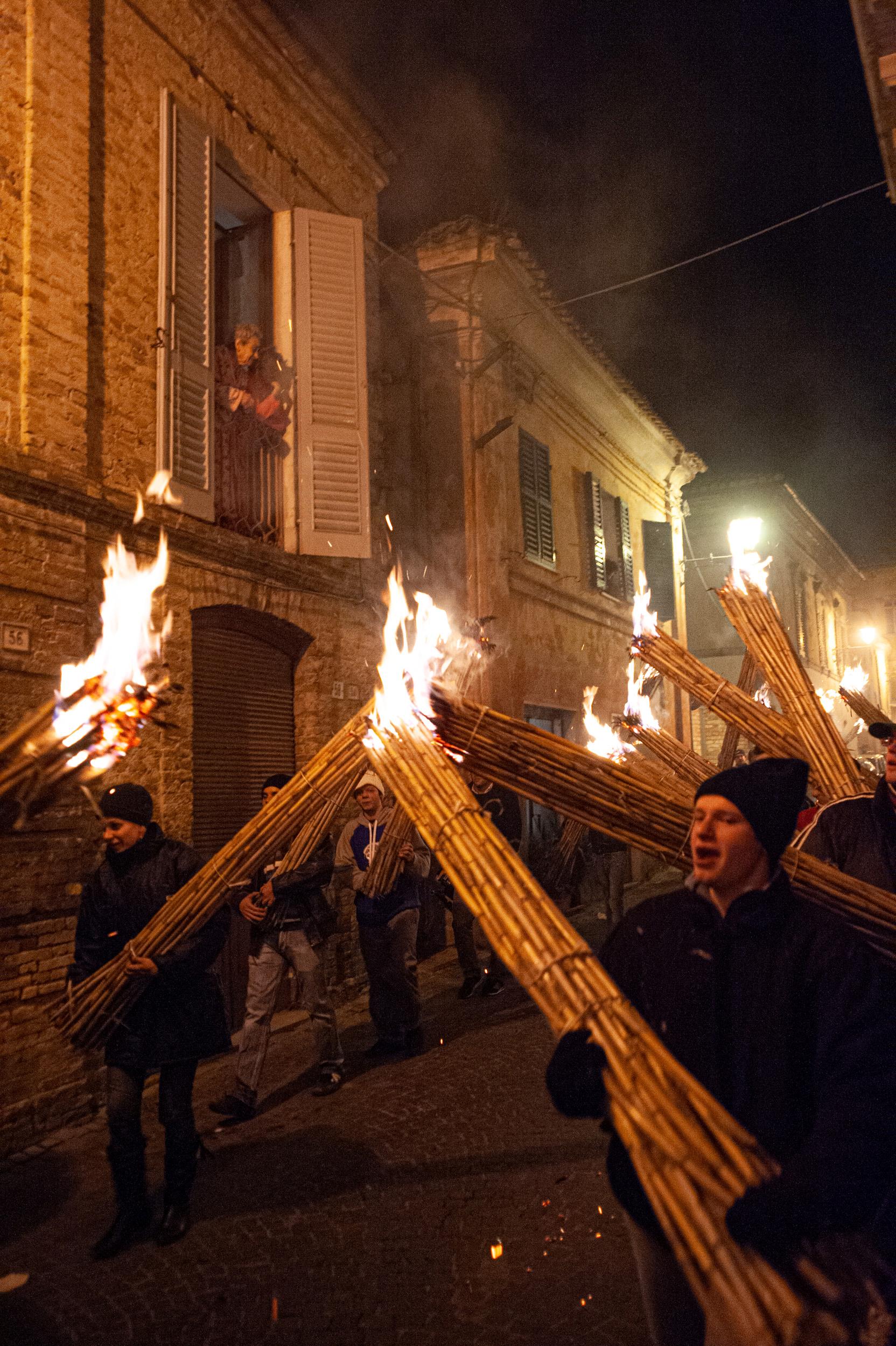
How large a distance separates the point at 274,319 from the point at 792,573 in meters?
26.5

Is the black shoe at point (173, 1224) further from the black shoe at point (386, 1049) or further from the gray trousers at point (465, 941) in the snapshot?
the gray trousers at point (465, 941)

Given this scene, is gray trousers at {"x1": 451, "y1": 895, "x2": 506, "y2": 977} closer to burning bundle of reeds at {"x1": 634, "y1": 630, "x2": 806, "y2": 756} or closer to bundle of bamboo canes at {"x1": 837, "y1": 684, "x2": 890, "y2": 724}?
burning bundle of reeds at {"x1": 634, "y1": 630, "x2": 806, "y2": 756}

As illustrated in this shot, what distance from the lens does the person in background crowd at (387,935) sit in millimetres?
6621

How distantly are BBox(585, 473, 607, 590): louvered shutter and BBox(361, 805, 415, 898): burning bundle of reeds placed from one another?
33.2 ft

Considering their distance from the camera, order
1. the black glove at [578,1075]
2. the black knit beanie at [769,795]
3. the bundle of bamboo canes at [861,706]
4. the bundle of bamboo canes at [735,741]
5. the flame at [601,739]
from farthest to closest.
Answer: the bundle of bamboo canes at [735,741] < the flame at [601,739] < the bundle of bamboo canes at [861,706] < the black knit beanie at [769,795] < the black glove at [578,1075]

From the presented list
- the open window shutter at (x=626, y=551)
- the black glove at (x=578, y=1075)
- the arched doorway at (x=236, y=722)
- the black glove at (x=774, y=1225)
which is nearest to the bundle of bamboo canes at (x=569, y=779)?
the black glove at (x=578, y=1075)

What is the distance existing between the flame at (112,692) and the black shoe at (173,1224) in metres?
2.43

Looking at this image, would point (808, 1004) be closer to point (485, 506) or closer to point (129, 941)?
point (129, 941)

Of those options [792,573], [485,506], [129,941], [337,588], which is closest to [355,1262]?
[129,941]

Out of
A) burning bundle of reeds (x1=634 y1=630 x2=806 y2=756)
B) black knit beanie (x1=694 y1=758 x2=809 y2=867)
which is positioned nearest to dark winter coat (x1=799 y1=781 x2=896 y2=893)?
burning bundle of reeds (x1=634 y1=630 x2=806 y2=756)

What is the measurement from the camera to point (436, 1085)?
5836 millimetres

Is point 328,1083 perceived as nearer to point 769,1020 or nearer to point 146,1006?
point 146,1006

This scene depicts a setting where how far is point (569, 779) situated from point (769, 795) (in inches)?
41.4

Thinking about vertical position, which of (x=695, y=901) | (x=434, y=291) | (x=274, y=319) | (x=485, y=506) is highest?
(x=434, y=291)
